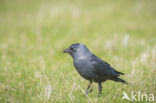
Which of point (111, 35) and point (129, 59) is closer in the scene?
point (129, 59)

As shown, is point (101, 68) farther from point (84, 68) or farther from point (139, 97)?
point (139, 97)

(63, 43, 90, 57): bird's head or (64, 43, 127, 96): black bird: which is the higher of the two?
(63, 43, 90, 57): bird's head

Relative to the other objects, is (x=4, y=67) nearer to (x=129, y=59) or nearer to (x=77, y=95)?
(x=77, y=95)

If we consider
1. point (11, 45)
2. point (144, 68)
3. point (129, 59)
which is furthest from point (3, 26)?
point (144, 68)

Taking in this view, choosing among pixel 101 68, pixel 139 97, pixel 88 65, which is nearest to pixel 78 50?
pixel 88 65

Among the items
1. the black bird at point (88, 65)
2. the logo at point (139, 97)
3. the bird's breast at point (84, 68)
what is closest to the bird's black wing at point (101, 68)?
the black bird at point (88, 65)

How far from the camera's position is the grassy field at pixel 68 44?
5453 millimetres

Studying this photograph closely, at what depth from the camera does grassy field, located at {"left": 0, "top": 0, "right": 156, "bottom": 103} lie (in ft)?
17.9

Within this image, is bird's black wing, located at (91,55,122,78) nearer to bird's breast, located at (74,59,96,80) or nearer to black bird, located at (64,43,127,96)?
black bird, located at (64,43,127,96)

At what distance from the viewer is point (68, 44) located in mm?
11141

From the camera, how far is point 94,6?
1616cm

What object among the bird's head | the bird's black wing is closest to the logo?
the bird's black wing

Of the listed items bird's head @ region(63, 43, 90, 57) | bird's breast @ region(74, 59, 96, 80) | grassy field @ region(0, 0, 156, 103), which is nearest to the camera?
bird's breast @ region(74, 59, 96, 80)

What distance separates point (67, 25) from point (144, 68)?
6.26 metres
